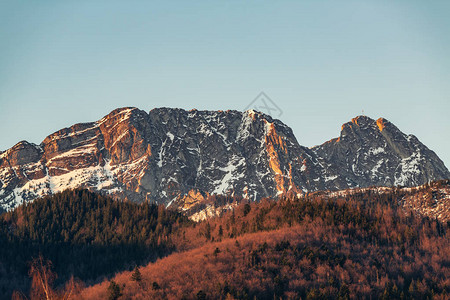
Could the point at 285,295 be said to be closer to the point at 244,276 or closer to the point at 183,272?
the point at 244,276

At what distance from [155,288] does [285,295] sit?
4133 centimetres

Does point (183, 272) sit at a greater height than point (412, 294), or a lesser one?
greater

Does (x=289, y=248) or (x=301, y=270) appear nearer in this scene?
(x=301, y=270)

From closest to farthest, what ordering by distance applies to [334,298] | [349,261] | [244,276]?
[334,298], [244,276], [349,261]

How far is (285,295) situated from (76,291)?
8939 centimetres

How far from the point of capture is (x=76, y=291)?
197 metres

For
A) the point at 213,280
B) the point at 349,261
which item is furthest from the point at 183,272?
the point at 349,261

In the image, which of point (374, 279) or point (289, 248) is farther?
point (289, 248)

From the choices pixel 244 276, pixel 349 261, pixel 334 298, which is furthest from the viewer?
pixel 349 261

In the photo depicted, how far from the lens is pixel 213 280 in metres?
162

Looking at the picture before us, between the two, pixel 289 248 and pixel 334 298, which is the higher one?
pixel 289 248

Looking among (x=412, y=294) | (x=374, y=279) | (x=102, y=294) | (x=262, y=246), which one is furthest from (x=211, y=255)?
(x=412, y=294)

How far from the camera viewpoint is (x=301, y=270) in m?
178

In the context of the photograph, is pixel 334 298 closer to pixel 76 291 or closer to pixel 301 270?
pixel 301 270
